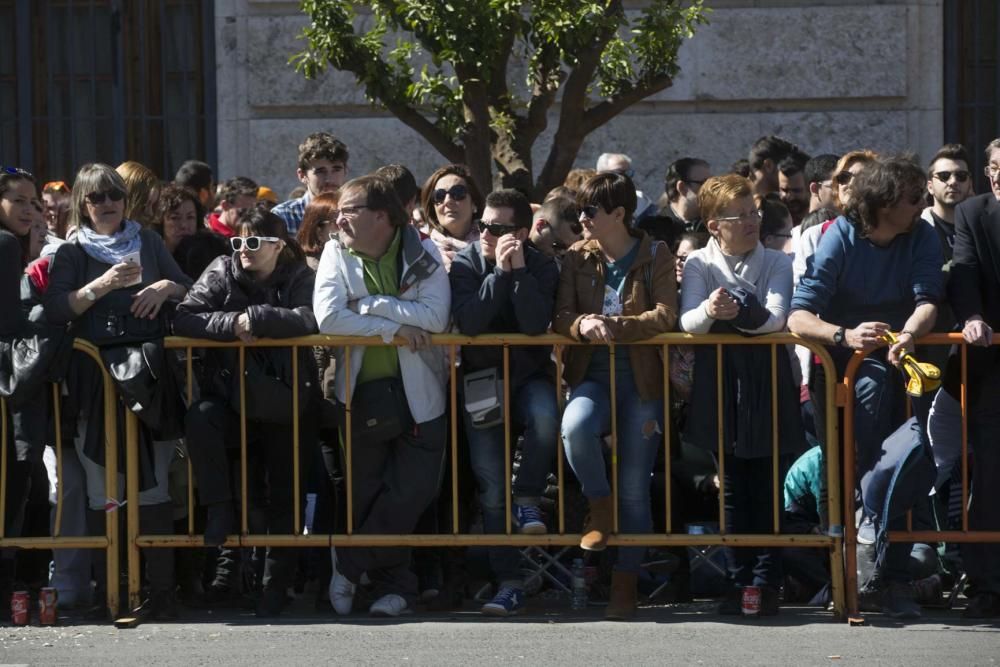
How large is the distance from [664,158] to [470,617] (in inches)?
240

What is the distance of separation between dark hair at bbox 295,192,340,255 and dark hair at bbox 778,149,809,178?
9.55ft

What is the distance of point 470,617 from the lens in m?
7.45

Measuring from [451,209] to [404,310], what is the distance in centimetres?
88

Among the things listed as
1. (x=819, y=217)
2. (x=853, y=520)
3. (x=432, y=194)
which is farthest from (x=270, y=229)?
(x=819, y=217)

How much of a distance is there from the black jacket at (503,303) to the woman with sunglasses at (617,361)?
97mm

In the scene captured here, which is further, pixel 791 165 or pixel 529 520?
pixel 791 165

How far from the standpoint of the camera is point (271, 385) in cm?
739

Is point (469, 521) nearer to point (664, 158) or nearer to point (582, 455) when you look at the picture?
point (582, 455)

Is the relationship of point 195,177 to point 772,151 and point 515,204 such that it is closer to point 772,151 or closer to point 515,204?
point 515,204

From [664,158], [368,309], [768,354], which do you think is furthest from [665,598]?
[664,158]

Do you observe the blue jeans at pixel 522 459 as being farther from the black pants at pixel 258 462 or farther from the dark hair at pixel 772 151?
the dark hair at pixel 772 151

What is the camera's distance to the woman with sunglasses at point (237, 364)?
737 cm

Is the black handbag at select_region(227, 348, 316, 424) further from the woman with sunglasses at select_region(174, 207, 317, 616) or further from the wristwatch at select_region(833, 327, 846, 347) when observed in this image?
the wristwatch at select_region(833, 327, 846, 347)

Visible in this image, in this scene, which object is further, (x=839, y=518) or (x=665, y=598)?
(x=665, y=598)
